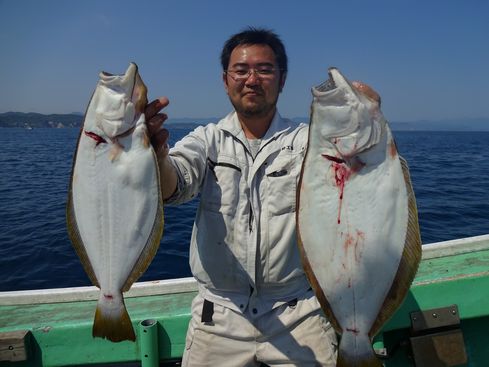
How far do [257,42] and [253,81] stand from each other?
Result: 43cm

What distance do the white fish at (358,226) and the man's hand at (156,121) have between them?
851 millimetres

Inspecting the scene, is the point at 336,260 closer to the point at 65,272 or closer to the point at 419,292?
the point at 419,292

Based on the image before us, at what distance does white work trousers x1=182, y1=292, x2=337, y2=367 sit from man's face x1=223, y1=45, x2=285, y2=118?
5.00 feet

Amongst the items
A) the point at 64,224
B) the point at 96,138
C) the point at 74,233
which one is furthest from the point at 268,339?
the point at 64,224

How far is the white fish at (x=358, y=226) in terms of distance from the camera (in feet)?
6.59

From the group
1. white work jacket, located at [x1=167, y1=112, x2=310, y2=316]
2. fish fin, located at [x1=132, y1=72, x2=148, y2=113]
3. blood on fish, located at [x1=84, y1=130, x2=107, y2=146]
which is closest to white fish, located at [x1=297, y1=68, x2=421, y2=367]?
white work jacket, located at [x1=167, y1=112, x2=310, y2=316]

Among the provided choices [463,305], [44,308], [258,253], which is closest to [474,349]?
[463,305]

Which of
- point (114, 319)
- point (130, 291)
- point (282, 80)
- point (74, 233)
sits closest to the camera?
point (114, 319)

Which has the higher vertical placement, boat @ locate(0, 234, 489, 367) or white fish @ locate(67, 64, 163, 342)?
white fish @ locate(67, 64, 163, 342)

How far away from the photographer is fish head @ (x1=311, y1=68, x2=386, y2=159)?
2.08 metres

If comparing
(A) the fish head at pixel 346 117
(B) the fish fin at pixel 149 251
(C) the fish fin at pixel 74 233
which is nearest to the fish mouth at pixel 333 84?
(A) the fish head at pixel 346 117

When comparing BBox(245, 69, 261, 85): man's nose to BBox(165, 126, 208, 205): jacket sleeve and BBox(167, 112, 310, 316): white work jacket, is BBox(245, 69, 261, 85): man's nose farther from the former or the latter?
BBox(165, 126, 208, 205): jacket sleeve

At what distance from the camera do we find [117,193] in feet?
6.86

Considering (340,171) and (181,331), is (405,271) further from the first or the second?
(181,331)
